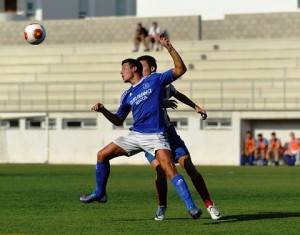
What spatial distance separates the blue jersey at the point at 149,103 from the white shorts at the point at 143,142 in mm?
76

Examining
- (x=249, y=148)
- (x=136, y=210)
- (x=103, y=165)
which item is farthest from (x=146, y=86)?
(x=249, y=148)

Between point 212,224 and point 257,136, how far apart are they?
30.5m

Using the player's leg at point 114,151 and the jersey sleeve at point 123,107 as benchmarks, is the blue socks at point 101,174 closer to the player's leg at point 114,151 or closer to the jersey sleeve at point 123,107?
the player's leg at point 114,151

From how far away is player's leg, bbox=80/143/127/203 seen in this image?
14.7 metres

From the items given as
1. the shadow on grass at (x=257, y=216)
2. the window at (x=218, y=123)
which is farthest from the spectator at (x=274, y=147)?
the shadow on grass at (x=257, y=216)

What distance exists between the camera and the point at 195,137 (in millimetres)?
45219

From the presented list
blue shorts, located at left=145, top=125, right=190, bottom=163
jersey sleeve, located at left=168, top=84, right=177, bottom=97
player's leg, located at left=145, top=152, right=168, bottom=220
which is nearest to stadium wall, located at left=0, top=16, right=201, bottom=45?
jersey sleeve, located at left=168, top=84, right=177, bottom=97

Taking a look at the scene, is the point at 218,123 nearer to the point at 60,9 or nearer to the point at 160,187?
the point at 60,9

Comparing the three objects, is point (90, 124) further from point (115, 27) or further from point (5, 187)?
point (5, 187)

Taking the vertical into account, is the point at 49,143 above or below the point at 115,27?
below

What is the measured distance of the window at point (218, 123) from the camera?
44.8m

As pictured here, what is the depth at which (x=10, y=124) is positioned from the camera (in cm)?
4794

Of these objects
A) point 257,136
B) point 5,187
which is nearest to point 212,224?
point 5,187

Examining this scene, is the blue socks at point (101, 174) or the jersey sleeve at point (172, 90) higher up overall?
the jersey sleeve at point (172, 90)
